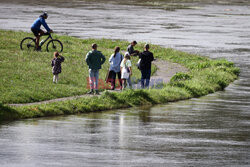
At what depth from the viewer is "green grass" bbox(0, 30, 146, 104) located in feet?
58.7

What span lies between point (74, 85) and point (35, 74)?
1928 mm

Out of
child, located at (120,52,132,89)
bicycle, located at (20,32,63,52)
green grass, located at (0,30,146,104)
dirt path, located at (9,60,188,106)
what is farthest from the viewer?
bicycle, located at (20,32,63,52)

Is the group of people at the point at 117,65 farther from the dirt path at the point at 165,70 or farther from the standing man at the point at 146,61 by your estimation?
the dirt path at the point at 165,70

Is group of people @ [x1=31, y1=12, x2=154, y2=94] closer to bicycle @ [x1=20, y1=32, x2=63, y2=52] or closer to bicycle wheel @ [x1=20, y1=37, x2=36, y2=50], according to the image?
bicycle @ [x1=20, y1=32, x2=63, y2=52]

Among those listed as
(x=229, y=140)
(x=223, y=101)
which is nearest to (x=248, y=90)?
(x=223, y=101)

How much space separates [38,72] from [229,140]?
11159 millimetres

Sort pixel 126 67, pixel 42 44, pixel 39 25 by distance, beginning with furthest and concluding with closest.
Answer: pixel 42 44
pixel 39 25
pixel 126 67

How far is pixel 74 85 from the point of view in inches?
815

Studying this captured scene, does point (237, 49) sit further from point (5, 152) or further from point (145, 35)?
point (5, 152)

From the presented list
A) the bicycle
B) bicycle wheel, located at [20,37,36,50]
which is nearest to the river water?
the bicycle

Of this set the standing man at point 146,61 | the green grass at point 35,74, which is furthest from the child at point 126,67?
the green grass at point 35,74

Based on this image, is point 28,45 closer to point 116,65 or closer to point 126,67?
point 116,65

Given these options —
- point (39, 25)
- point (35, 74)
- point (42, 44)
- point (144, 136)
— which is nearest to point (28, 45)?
point (42, 44)

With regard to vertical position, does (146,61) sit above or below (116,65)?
above
